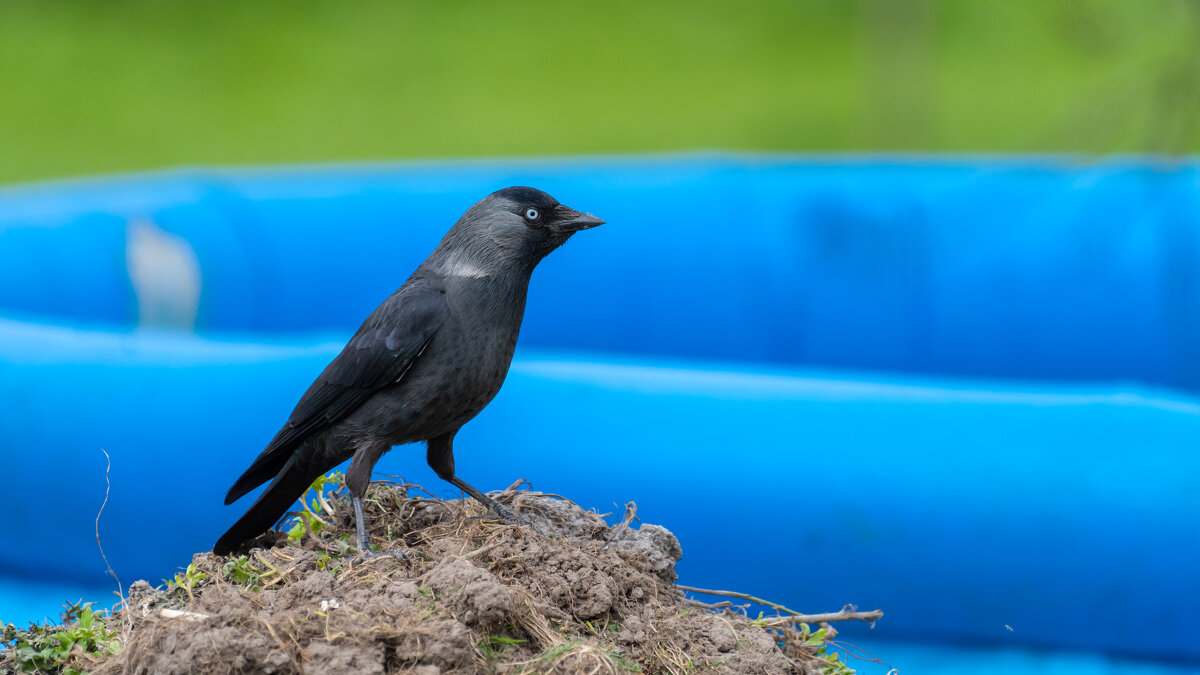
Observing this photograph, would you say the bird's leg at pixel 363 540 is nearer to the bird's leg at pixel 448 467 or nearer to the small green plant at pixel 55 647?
the bird's leg at pixel 448 467

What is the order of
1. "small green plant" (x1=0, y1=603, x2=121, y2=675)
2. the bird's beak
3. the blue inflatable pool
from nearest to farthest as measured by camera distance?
"small green plant" (x1=0, y1=603, x2=121, y2=675), the bird's beak, the blue inflatable pool

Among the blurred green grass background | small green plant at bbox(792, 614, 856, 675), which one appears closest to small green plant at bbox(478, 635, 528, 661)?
small green plant at bbox(792, 614, 856, 675)

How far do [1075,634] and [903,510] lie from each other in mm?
706

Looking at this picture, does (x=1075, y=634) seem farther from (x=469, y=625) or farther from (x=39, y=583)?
(x=39, y=583)

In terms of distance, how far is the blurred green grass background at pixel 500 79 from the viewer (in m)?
13.1

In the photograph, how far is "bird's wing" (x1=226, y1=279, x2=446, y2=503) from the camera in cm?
260

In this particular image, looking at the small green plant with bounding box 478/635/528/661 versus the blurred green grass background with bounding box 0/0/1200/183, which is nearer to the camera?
the small green plant with bounding box 478/635/528/661

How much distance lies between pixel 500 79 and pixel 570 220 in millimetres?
12997

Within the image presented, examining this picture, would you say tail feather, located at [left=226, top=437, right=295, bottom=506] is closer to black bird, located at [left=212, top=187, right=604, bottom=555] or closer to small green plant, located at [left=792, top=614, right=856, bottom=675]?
black bird, located at [left=212, top=187, right=604, bottom=555]

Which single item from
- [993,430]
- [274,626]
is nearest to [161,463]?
[274,626]

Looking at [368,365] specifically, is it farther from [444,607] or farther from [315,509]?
[444,607]

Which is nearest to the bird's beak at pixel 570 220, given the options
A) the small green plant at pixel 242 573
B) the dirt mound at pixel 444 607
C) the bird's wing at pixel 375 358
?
the bird's wing at pixel 375 358

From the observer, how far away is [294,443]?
9.01ft

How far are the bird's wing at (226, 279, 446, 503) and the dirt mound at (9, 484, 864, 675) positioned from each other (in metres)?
0.18
